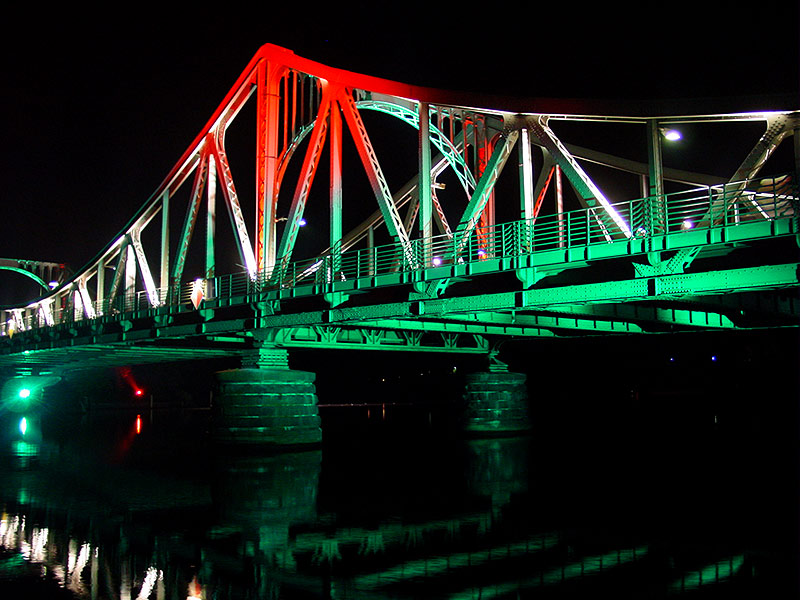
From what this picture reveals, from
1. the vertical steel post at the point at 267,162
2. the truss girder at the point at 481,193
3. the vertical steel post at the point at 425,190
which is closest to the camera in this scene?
the truss girder at the point at 481,193

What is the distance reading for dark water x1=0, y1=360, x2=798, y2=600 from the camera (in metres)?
12.7

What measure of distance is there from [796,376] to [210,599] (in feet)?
223

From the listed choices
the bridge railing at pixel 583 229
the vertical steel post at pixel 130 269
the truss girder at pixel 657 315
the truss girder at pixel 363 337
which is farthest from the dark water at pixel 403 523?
the vertical steel post at pixel 130 269

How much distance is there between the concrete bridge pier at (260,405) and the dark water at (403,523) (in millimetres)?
903

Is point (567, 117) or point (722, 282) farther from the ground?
point (567, 117)

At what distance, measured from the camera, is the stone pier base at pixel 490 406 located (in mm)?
46375

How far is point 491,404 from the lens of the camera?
46781mm

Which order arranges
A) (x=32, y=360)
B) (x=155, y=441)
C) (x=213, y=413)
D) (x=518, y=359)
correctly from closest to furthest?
1. (x=213, y=413)
2. (x=155, y=441)
3. (x=32, y=360)
4. (x=518, y=359)

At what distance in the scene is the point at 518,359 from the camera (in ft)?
303

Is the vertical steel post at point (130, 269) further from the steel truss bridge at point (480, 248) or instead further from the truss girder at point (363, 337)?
the truss girder at point (363, 337)

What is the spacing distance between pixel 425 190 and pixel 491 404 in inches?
892

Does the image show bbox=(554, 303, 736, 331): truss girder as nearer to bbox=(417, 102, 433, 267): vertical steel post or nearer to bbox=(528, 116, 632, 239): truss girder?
bbox=(528, 116, 632, 239): truss girder

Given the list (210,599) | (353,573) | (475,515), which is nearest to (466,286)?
(475,515)

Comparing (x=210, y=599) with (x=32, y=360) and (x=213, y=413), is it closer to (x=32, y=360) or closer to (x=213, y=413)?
(x=213, y=413)
